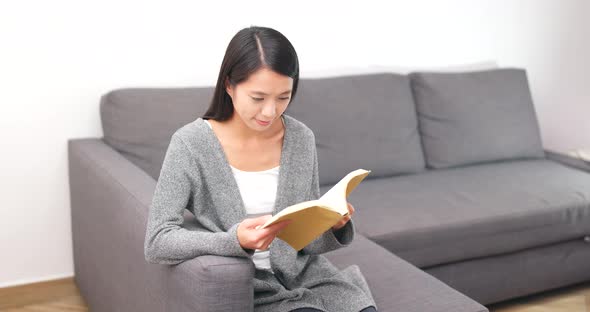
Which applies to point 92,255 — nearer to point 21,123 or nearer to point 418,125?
point 21,123

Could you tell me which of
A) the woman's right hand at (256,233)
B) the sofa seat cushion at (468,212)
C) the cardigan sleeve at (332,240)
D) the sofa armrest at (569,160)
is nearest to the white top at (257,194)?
the cardigan sleeve at (332,240)

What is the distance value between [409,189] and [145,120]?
1.03 meters

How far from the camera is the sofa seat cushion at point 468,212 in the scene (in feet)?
7.81

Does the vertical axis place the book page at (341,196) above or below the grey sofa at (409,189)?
above

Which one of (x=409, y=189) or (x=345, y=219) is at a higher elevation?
(x=345, y=219)

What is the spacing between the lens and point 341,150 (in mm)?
2820

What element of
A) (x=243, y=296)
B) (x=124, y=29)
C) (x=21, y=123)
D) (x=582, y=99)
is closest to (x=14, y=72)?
(x=21, y=123)

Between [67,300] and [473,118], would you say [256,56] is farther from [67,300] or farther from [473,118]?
[473,118]

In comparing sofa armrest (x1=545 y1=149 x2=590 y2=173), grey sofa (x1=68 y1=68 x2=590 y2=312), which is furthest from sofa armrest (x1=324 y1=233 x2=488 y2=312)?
sofa armrest (x1=545 y1=149 x2=590 y2=173)

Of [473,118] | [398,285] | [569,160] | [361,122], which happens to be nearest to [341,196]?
[398,285]

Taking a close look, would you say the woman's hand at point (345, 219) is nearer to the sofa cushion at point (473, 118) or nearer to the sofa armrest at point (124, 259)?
the sofa armrest at point (124, 259)

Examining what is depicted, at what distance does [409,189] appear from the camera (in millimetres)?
2752

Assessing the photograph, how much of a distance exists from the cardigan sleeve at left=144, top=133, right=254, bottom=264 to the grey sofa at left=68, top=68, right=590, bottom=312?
0.04 m

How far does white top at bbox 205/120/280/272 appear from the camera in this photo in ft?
5.38
